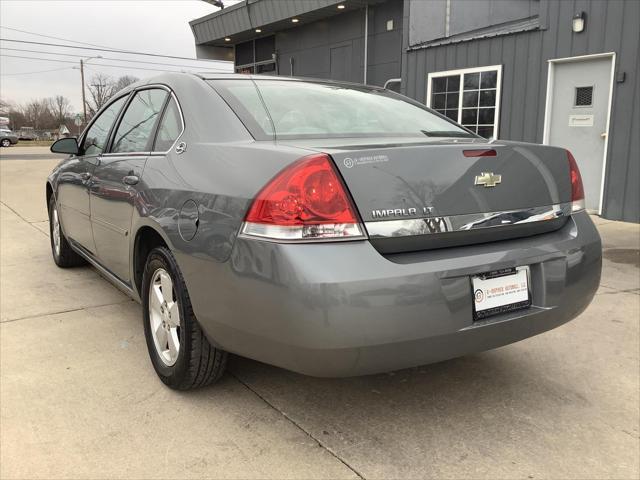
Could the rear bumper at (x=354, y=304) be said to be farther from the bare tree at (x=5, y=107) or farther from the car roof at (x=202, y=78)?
the bare tree at (x=5, y=107)

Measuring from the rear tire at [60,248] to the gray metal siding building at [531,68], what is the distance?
271 inches

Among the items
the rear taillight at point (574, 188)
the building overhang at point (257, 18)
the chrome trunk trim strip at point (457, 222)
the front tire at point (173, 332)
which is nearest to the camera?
the chrome trunk trim strip at point (457, 222)

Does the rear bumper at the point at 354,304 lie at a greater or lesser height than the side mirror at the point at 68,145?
lesser

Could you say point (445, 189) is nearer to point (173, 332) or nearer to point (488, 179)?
point (488, 179)

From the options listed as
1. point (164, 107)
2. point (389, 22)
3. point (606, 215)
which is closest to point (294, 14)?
point (389, 22)

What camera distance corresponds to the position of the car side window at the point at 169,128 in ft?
9.17

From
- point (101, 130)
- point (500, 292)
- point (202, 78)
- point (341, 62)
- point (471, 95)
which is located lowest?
point (500, 292)

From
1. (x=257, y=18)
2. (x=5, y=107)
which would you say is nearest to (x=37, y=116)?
(x=5, y=107)

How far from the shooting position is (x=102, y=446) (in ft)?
7.47

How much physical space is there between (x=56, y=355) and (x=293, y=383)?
1378 mm

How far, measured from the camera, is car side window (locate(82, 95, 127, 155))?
382 cm

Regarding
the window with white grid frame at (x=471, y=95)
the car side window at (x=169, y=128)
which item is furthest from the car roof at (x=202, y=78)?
the window with white grid frame at (x=471, y=95)

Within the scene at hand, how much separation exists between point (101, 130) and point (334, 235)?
8.92ft

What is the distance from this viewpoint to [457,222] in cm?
216
